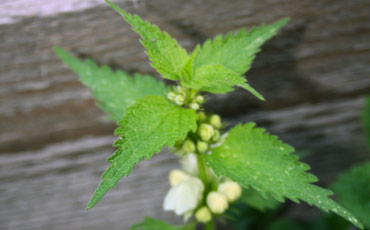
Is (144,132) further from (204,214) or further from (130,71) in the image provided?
(130,71)

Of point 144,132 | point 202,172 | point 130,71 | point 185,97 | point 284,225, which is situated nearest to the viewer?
point 144,132

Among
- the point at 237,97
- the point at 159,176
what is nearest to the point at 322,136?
the point at 237,97

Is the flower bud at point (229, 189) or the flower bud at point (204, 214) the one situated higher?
the flower bud at point (229, 189)

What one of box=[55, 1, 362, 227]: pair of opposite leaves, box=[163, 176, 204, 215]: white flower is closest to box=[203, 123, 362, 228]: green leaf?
box=[55, 1, 362, 227]: pair of opposite leaves

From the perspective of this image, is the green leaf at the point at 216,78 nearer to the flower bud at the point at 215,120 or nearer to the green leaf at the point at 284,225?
the flower bud at the point at 215,120

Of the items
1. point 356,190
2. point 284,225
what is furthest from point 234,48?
point 284,225

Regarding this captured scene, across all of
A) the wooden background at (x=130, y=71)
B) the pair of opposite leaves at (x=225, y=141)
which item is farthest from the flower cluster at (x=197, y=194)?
the wooden background at (x=130, y=71)
